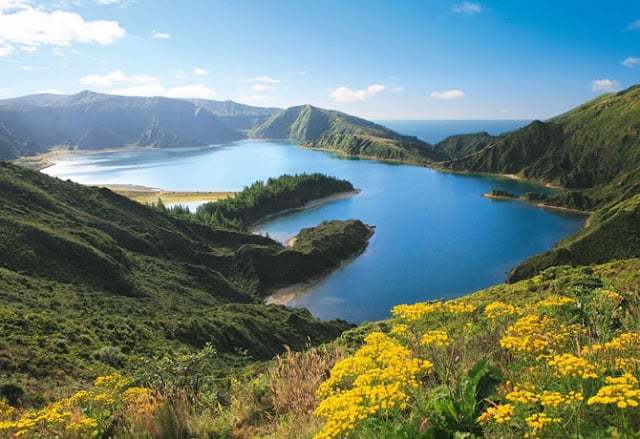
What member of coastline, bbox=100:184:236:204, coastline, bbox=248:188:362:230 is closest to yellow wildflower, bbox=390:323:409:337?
coastline, bbox=248:188:362:230

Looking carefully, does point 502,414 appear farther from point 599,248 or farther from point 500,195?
point 500,195

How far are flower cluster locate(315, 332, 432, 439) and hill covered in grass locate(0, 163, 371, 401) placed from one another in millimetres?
4656

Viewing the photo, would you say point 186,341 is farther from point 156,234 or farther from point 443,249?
point 443,249

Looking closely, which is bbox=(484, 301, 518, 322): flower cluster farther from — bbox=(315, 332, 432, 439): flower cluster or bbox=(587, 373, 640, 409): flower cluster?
bbox=(587, 373, 640, 409): flower cluster

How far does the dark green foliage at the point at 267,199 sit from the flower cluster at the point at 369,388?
3942 inches

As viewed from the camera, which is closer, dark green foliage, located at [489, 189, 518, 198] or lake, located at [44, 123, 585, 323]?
lake, located at [44, 123, 585, 323]

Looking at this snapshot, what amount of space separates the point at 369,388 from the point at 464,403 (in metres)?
1.26

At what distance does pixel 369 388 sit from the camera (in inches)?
204

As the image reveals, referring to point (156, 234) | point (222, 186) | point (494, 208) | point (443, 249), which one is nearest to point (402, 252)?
point (443, 249)

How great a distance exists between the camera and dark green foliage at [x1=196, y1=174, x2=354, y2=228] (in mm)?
116637

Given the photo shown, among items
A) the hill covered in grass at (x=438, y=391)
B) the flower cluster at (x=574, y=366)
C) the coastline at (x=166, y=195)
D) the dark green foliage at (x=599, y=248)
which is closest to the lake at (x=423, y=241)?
the dark green foliage at (x=599, y=248)

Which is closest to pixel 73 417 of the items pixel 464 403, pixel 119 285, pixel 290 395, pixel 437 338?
pixel 290 395

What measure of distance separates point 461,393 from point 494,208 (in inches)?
5617

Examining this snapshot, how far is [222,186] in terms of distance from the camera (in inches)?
7382
